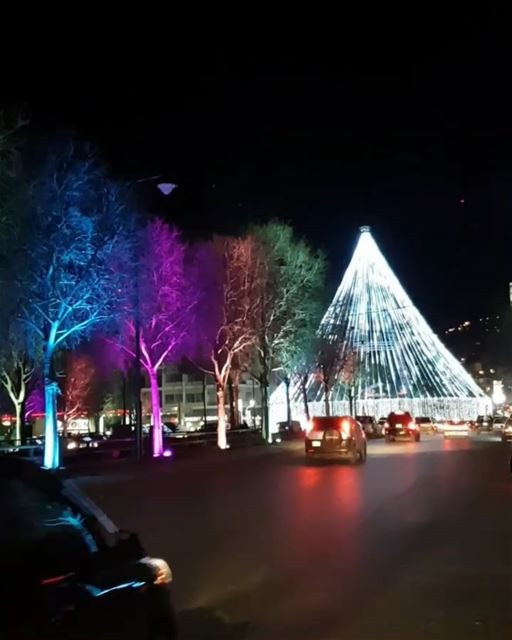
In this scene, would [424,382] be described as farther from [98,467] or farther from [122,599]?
[122,599]

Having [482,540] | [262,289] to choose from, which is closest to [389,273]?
[262,289]

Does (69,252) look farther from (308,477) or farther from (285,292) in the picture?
(285,292)

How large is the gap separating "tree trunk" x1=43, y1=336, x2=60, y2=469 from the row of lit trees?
1.7 inches

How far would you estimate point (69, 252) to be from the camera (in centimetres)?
2773

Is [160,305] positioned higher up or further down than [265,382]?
higher up

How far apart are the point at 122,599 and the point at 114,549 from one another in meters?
0.27

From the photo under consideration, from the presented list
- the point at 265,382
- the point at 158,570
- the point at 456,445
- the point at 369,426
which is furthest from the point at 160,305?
the point at 158,570

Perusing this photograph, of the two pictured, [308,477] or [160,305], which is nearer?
[308,477]

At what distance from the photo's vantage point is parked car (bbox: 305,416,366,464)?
3166 cm

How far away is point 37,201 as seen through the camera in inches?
1026

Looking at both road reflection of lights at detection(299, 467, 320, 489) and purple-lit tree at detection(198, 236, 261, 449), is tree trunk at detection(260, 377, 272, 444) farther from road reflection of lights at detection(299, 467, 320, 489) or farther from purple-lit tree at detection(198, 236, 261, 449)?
road reflection of lights at detection(299, 467, 320, 489)

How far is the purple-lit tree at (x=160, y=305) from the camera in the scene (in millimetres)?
34531

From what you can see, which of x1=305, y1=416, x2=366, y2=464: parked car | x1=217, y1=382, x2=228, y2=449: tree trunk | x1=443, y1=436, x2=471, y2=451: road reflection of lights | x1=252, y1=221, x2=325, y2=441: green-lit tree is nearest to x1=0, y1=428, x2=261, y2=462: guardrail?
x1=217, y1=382, x2=228, y2=449: tree trunk

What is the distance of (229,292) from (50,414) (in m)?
14.1
